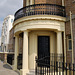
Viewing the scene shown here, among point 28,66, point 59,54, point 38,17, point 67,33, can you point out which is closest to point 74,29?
point 67,33

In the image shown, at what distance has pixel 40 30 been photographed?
9.97 meters

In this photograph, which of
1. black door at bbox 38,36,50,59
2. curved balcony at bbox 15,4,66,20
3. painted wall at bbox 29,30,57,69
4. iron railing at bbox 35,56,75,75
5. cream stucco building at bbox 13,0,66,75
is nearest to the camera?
iron railing at bbox 35,56,75,75

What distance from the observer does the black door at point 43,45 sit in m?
10.2

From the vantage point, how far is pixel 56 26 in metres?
9.05

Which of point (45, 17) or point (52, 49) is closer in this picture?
point (45, 17)

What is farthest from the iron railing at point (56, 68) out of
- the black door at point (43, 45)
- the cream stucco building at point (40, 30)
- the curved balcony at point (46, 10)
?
the curved balcony at point (46, 10)

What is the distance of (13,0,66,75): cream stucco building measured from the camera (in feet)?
29.4

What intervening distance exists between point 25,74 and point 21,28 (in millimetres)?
3475

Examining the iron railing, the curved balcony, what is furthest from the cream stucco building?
the iron railing

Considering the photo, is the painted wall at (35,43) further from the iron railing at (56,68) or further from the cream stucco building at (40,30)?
the iron railing at (56,68)

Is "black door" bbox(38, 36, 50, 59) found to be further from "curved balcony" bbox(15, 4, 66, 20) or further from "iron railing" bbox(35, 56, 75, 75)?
"curved balcony" bbox(15, 4, 66, 20)

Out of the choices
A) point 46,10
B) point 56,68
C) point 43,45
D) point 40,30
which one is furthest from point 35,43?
point 56,68

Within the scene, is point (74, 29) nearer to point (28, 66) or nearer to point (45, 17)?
point (45, 17)

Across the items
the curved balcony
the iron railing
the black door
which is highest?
the curved balcony
